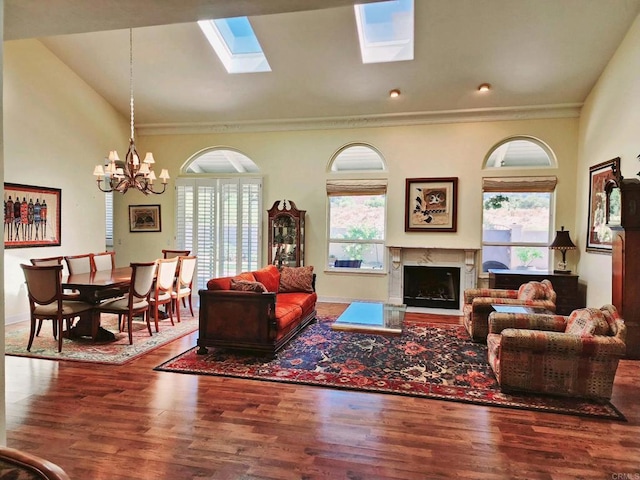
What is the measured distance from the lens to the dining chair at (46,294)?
163 inches

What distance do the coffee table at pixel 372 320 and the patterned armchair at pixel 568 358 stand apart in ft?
4.01

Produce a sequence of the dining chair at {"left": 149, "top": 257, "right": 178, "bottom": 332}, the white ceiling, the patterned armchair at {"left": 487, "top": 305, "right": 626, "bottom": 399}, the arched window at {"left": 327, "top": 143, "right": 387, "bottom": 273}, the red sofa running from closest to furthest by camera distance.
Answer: the patterned armchair at {"left": 487, "top": 305, "right": 626, "bottom": 399}
the red sofa
the white ceiling
the dining chair at {"left": 149, "top": 257, "right": 178, "bottom": 332}
the arched window at {"left": 327, "top": 143, "right": 387, "bottom": 273}

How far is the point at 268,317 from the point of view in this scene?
Result: 4031mm

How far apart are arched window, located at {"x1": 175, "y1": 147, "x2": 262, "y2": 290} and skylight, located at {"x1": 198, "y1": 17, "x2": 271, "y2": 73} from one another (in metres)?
1.88

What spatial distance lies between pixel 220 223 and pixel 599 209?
6.35 metres

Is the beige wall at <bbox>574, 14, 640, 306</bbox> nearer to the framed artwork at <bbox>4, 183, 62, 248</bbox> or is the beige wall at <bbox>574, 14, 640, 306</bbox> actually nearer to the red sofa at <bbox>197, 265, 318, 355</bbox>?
the red sofa at <bbox>197, 265, 318, 355</bbox>

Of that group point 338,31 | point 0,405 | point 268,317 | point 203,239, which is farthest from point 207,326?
point 338,31

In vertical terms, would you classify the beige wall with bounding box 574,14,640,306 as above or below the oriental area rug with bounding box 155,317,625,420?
above

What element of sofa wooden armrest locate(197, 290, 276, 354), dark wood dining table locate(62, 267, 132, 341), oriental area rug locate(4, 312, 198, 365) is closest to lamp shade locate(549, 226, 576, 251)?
sofa wooden armrest locate(197, 290, 276, 354)

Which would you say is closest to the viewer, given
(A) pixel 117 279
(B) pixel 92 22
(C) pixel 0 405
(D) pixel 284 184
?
(C) pixel 0 405

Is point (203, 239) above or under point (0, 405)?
above

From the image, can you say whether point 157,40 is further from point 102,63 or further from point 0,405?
point 0,405

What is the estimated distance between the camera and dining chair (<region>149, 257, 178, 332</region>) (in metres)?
5.01

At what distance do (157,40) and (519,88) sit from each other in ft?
18.2
